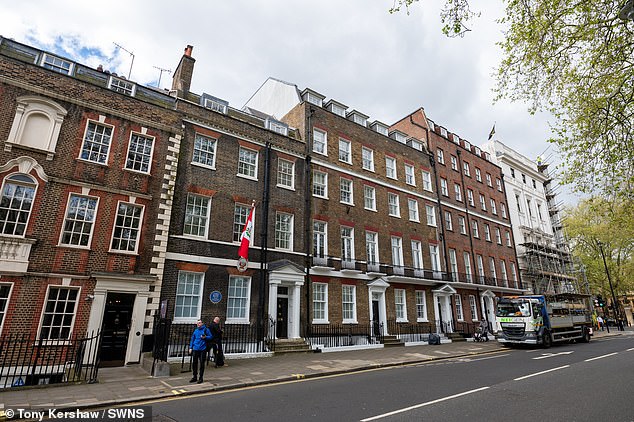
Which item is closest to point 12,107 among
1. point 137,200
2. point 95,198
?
point 95,198

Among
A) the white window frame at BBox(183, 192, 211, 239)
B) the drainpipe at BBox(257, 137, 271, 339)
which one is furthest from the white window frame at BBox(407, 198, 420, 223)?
the white window frame at BBox(183, 192, 211, 239)

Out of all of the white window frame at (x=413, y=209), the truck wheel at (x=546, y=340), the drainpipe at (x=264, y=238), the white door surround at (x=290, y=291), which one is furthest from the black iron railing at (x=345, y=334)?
the truck wheel at (x=546, y=340)

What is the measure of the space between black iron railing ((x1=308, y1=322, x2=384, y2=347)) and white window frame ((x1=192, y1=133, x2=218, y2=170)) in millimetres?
9707

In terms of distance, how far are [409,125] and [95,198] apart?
2585 cm

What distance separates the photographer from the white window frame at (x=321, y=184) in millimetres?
19475

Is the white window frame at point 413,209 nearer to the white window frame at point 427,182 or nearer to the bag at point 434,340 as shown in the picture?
the white window frame at point 427,182

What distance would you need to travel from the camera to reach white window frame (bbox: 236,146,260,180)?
666 inches

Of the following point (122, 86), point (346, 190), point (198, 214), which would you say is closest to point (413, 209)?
point (346, 190)

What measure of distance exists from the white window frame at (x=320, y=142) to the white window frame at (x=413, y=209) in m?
8.05

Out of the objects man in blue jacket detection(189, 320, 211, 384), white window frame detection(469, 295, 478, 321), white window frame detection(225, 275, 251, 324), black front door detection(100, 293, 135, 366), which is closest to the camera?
man in blue jacket detection(189, 320, 211, 384)

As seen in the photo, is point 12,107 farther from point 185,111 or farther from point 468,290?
point 468,290

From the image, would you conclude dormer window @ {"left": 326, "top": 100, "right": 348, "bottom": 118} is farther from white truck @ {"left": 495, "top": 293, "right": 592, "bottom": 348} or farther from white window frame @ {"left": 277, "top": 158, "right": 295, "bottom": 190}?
white truck @ {"left": 495, "top": 293, "right": 592, "bottom": 348}

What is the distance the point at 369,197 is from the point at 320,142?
16.3ft

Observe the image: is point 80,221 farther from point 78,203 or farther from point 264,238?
point 264,238
